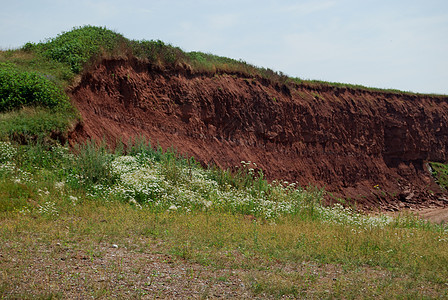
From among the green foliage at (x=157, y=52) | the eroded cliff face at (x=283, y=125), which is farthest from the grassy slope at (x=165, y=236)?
A: the green foliage at (x=157, y=52)

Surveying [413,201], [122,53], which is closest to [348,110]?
[413,201]

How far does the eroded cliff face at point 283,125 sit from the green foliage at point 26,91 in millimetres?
1154

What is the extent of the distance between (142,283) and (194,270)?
3.01 feet

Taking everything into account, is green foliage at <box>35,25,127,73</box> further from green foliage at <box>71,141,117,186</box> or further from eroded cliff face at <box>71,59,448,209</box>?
green foliage at <box>71,141,117,186</box>

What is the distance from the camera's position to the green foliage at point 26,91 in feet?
41.9

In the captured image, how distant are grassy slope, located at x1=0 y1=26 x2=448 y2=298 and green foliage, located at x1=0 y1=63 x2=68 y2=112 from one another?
0.80 feet

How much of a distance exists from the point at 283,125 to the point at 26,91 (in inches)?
568

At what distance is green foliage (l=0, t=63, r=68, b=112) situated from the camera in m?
12.8

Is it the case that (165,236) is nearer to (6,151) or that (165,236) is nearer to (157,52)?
(6,151)

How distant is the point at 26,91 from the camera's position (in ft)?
42.6

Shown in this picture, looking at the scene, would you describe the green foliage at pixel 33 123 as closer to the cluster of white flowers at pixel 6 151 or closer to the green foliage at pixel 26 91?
the green foliage at pixel 26 91

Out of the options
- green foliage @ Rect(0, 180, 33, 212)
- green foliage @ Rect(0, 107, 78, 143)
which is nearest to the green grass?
green foliage @ Rect(0, 180, 33, 212)

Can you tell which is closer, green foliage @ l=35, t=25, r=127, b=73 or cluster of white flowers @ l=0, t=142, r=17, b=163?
cluster of white flowers @ l=0, t=142, r=17, b=163

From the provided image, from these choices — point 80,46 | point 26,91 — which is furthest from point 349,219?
point 80,46
